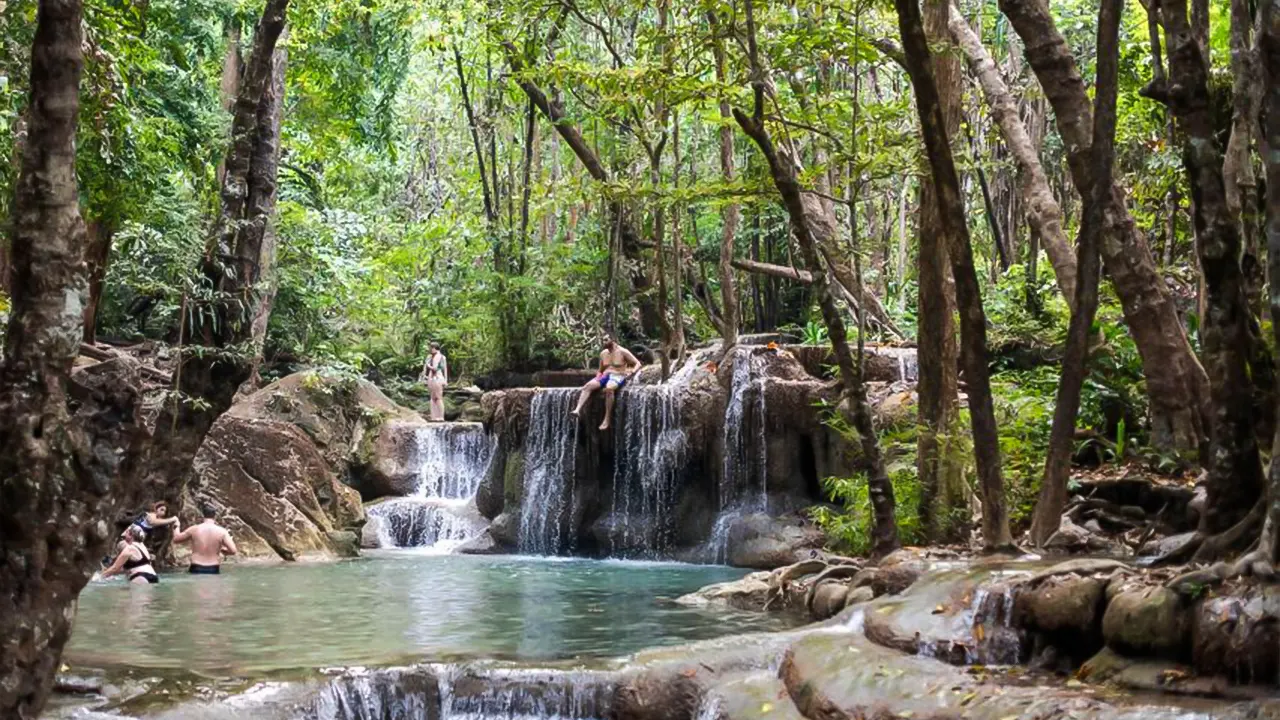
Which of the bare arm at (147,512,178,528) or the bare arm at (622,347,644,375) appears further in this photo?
the bare arm at (622,347,644,375)

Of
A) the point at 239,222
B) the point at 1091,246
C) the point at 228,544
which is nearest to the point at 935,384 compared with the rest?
the point at 1091,246

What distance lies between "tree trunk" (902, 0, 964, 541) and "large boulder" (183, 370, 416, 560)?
32.0 feet

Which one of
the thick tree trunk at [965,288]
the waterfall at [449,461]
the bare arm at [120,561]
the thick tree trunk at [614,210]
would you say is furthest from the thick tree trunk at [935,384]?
the waterfall at [449,461]

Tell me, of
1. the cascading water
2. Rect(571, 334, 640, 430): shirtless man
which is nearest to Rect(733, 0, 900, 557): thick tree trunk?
the cascading water

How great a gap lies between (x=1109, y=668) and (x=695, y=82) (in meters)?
7.24

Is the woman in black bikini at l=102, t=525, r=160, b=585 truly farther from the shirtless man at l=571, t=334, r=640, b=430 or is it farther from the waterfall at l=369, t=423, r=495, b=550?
the waterfall at l=369, t=423, r=495, b=550

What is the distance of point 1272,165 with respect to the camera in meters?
5.94

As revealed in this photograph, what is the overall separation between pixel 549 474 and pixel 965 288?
11859 millimetres

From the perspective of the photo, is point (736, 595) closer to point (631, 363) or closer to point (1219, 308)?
point (1219, 308)

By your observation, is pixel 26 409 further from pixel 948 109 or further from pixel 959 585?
pixel 948 109

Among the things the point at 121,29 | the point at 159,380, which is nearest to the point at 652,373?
the point at 159,380

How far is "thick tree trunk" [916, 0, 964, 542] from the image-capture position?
488 inches

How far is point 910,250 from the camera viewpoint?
32312 millimetres

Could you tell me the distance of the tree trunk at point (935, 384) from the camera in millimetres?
12398
